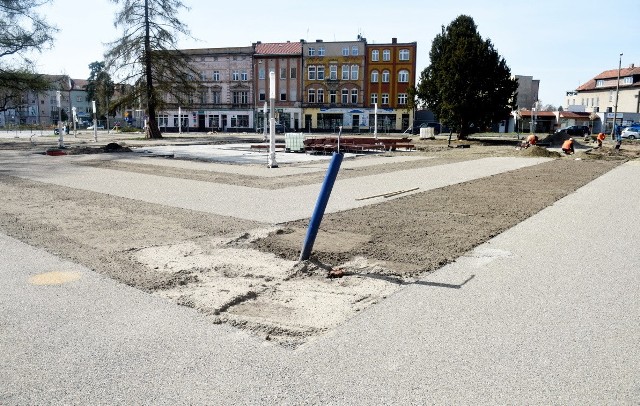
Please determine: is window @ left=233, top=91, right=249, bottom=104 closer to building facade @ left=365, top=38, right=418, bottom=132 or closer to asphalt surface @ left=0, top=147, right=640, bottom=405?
building facade @ left=365, top=38, right=418, bottom=132

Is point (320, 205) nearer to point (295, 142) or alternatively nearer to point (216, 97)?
point (295, 142)

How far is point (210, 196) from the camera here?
11859 mm

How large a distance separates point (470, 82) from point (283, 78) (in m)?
39.4

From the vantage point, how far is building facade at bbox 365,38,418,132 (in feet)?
243

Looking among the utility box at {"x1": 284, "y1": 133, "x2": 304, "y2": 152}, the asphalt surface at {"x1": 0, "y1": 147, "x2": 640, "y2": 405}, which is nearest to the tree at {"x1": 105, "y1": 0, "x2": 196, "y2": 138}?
the utility box at {"x1": 284, "y1": 133, "x2": 304, "y2": 152}

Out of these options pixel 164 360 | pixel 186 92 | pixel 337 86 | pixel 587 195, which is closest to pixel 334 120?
pixel 337 86

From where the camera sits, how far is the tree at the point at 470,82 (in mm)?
45188

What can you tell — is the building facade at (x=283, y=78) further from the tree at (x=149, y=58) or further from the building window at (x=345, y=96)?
the tree at (x=149, y=58)

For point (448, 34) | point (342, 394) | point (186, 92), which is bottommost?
point (342, 394)

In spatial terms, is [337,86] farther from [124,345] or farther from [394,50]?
[124,345]

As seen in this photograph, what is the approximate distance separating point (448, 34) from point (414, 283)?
158 ft

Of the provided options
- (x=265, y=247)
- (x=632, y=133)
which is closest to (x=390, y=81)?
(x=632, y=133)

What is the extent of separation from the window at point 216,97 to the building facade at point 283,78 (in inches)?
248

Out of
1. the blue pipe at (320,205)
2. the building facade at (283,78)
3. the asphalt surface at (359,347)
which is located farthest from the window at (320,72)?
the asphalt surface at (359,347)
